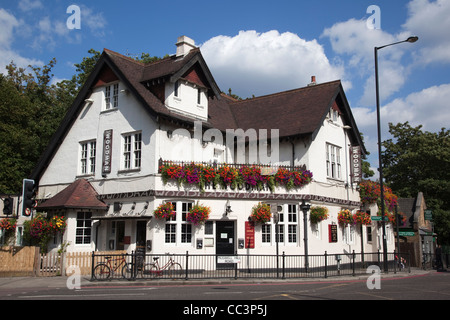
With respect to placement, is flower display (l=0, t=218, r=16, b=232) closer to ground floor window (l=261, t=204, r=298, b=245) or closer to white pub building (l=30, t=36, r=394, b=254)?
white pub building (l=30, t=36, r=394, b=254)

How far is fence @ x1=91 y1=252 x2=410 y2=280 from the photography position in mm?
18297

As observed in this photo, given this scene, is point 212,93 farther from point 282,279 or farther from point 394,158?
point 394,158

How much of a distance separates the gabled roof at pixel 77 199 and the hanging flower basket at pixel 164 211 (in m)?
3.79

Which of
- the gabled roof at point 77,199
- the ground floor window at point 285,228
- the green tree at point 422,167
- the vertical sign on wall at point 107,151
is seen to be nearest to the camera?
the gabled roof at point 77,199

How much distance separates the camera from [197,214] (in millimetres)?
21328

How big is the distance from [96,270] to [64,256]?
8.17 feet

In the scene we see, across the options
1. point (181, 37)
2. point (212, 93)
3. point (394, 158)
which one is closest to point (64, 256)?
point (212, 93)

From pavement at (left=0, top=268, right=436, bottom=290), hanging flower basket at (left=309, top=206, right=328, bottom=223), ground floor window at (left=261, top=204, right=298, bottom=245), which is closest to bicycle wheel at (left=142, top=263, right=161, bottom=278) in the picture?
pavement at (left=0, top=268, right=436, bottom=290)

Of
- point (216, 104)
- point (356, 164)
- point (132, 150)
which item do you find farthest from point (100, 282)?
point (356, 164)

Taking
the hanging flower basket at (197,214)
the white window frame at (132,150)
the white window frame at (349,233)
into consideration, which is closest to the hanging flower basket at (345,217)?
the white window frame at (349,233)

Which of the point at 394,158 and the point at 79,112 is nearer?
the point at 79,112

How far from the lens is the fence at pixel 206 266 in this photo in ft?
60.0

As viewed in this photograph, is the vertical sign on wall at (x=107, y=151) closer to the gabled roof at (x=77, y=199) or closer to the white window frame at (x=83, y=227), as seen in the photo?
the gabled roof at (x=77, y=199)
